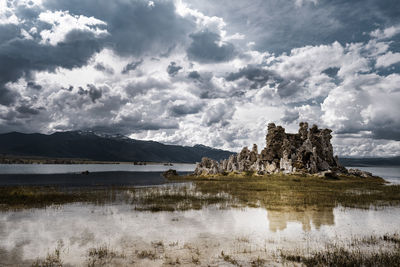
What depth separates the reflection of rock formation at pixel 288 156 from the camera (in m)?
101

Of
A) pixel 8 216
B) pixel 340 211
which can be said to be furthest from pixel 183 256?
pixel 340 211

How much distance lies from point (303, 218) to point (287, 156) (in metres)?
81.7

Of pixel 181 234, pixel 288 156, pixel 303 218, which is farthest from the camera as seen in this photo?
pixel 288 156

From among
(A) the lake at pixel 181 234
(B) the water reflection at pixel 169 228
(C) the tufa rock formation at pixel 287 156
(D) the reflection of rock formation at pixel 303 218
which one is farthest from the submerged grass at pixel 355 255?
(C) the tufa rock formation at pixel 287 156

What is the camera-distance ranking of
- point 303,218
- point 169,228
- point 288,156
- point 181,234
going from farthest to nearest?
point 288,156 → point 303,218 → point 169,228 → point 181,234

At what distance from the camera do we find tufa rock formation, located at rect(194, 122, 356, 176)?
101 meters

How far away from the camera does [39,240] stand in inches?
698

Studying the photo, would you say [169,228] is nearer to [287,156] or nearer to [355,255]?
[355,255]

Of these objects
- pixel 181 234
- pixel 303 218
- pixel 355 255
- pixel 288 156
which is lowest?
pixel 303 218

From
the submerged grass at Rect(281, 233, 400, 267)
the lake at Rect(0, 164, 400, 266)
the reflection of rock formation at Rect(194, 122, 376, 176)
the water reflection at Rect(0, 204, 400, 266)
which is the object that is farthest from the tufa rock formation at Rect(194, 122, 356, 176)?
the submerged grass at Rect(281, 233, 400, 267)

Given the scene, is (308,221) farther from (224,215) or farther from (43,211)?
(43,211)

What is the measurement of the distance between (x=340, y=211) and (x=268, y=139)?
314 feet

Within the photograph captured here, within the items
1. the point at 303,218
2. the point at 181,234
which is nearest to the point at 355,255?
the point at 303,218

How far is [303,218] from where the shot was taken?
85.1 feet
